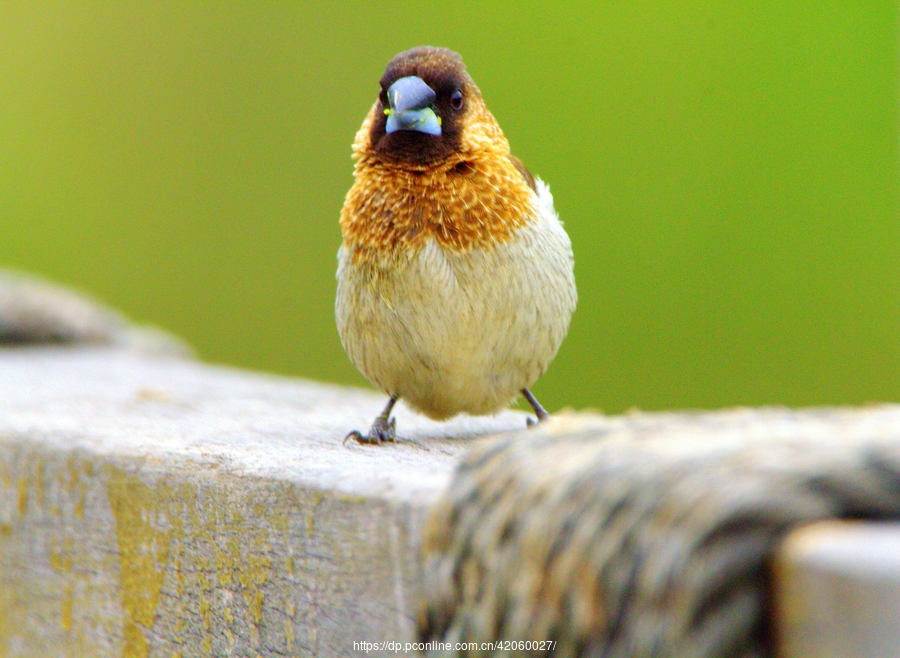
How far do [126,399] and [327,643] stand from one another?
1.10 meters

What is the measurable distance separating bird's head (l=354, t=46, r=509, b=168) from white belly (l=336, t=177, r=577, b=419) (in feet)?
0.49

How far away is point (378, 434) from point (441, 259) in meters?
0.26

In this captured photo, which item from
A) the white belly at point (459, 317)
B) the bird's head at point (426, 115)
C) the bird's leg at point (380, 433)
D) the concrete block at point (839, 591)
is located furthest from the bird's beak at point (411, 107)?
the concrete block at point (839, 591)

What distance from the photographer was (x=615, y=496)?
0.65 metres

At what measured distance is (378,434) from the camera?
147 cm

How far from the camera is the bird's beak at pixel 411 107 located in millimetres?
1460

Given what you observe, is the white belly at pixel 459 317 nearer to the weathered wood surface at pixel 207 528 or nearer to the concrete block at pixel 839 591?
the weathered wood surface at pixel 207 528

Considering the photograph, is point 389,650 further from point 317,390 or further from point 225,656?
point 317,390

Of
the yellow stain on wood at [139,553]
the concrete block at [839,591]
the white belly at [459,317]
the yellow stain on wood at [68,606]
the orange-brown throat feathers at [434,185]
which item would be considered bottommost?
the yellow stain on wood at [68,606]

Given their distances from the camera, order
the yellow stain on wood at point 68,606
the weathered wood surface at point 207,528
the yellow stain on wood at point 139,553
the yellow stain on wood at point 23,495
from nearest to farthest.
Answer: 1. the weathered wood surface at point 207,528
2. the yellow stain on wood at point 139,553
3. the yellow stain on wood at point 68,606
4. the yellow stain on wood at point 23,495

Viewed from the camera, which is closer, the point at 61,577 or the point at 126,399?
the point at 61,577

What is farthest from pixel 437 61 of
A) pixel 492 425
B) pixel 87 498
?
pixel 87 498

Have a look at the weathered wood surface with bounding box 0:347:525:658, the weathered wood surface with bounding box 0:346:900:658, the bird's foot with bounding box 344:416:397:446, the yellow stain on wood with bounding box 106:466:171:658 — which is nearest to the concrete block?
the weathered wood surface with bounding box 0:346:900:658

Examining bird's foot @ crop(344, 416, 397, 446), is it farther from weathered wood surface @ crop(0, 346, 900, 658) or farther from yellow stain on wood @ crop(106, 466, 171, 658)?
yellow stain on wood @ crop(106, 466, 171, 658)
